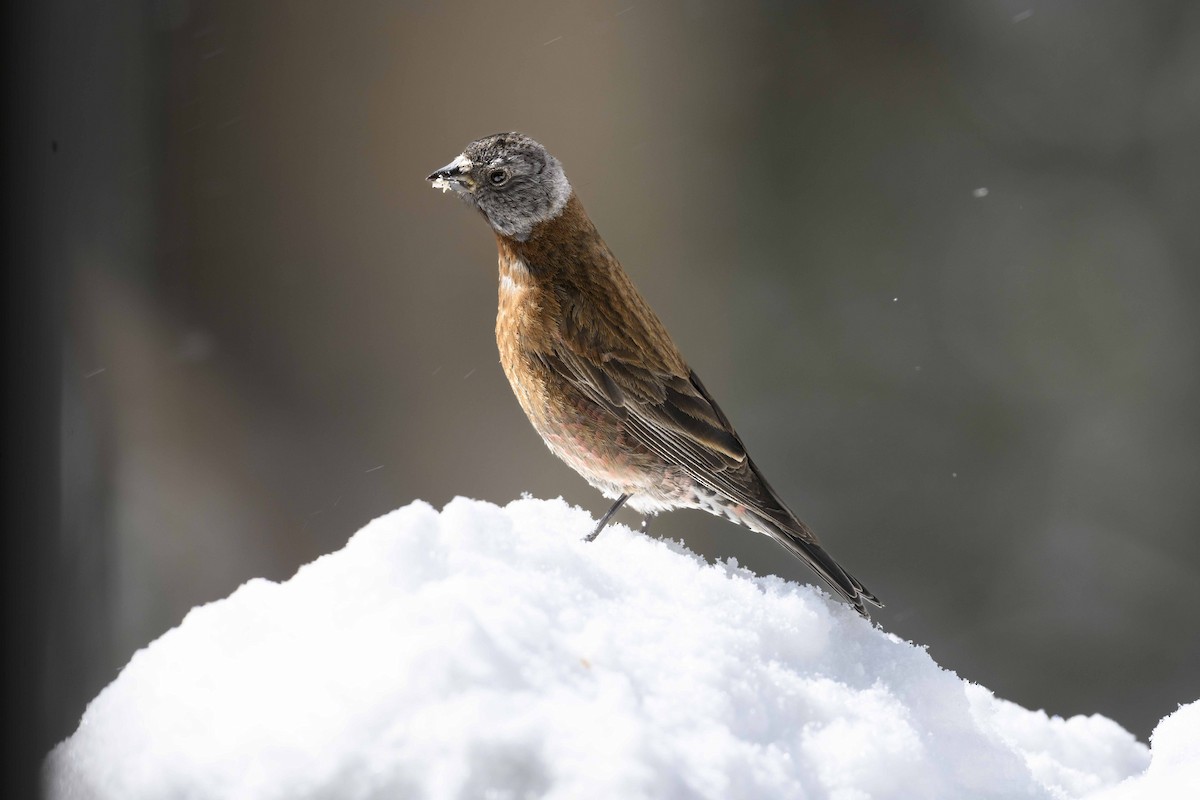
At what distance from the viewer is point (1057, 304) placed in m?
2.74

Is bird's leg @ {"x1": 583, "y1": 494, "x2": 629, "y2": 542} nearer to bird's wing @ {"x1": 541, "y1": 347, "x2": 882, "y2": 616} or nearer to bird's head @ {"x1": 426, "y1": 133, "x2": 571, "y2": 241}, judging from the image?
bird's wing @ {"x1": 541, "y1": 347, "x2": 882, "y2": 616}

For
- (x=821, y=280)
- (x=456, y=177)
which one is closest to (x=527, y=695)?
(x=456, y=177)

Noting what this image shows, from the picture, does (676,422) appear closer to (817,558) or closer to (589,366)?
(589,366)

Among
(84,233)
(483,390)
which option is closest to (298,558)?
(483,390)

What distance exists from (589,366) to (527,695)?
73cm

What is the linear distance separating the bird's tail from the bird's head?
1.91ft

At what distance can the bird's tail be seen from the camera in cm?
137

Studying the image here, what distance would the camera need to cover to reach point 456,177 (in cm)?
Result: 149

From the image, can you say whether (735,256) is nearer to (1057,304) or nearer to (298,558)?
(1057,304)

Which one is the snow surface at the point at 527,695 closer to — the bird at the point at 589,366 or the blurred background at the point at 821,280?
the bird at the point at 589,366

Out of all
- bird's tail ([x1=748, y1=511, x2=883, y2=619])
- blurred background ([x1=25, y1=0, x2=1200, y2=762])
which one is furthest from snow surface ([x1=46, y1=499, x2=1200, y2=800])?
blurred background ([x1=25, y1=0, x2=1200, y2=762])

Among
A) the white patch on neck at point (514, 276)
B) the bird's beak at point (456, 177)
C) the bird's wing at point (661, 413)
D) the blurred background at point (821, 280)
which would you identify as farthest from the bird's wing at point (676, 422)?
the blurred background at point (821, 280)

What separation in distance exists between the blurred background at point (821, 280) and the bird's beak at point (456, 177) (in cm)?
50

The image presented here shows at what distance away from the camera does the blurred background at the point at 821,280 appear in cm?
197
